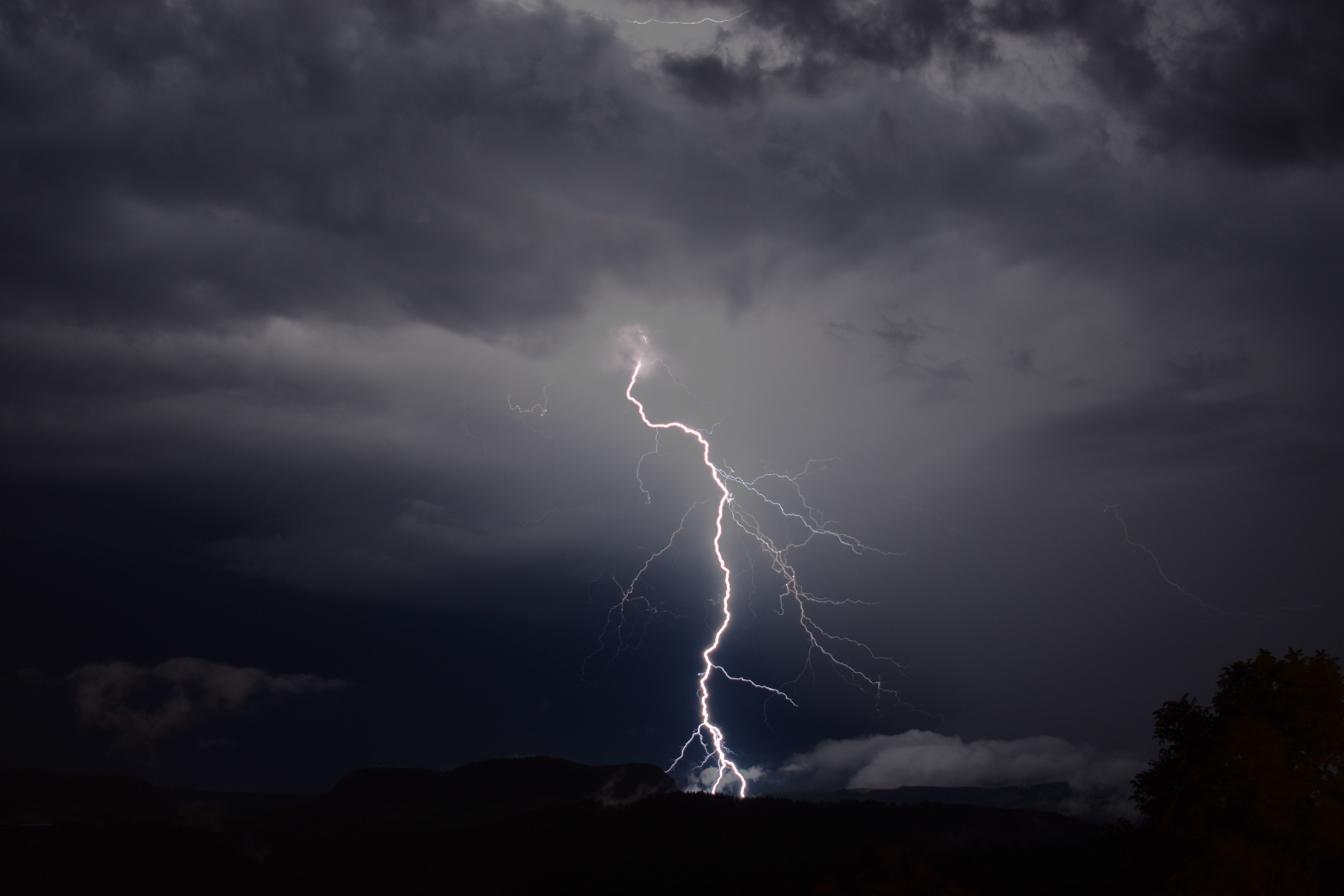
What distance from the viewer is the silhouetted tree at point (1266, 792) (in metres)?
17.0

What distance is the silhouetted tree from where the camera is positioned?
17031 millimetres

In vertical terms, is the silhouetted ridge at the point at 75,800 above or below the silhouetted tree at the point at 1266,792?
below

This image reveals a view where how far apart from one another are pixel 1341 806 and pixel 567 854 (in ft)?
315

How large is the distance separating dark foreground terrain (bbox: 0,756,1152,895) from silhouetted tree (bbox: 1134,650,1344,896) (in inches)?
1109

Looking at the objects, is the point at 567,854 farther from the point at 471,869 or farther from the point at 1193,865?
the point at 1193,865

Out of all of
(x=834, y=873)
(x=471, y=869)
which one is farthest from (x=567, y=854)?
(x=834, y=873)

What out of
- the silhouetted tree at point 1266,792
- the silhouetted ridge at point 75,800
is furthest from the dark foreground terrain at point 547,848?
the silhouetted tree at point 1266,792

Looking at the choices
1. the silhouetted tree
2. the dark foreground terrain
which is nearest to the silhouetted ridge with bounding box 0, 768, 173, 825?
the dark foreground terrain

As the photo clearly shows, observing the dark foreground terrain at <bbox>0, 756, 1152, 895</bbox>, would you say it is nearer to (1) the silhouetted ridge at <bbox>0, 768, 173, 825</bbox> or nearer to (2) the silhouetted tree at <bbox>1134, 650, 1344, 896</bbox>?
(1) the silhouetted ridge at <bbox>0, 768, 173, 825</bbox>

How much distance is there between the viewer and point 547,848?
338 ft

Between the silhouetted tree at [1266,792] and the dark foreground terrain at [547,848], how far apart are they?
2816 centimetres

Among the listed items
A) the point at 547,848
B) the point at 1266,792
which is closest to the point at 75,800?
the point at 547,848

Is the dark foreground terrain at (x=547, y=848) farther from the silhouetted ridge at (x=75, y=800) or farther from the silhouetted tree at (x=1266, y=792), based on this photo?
the silhouetted tree at (x=1266, y=792)

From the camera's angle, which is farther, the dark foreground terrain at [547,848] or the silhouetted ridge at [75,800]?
the silhouetted ridge at [75,800]
